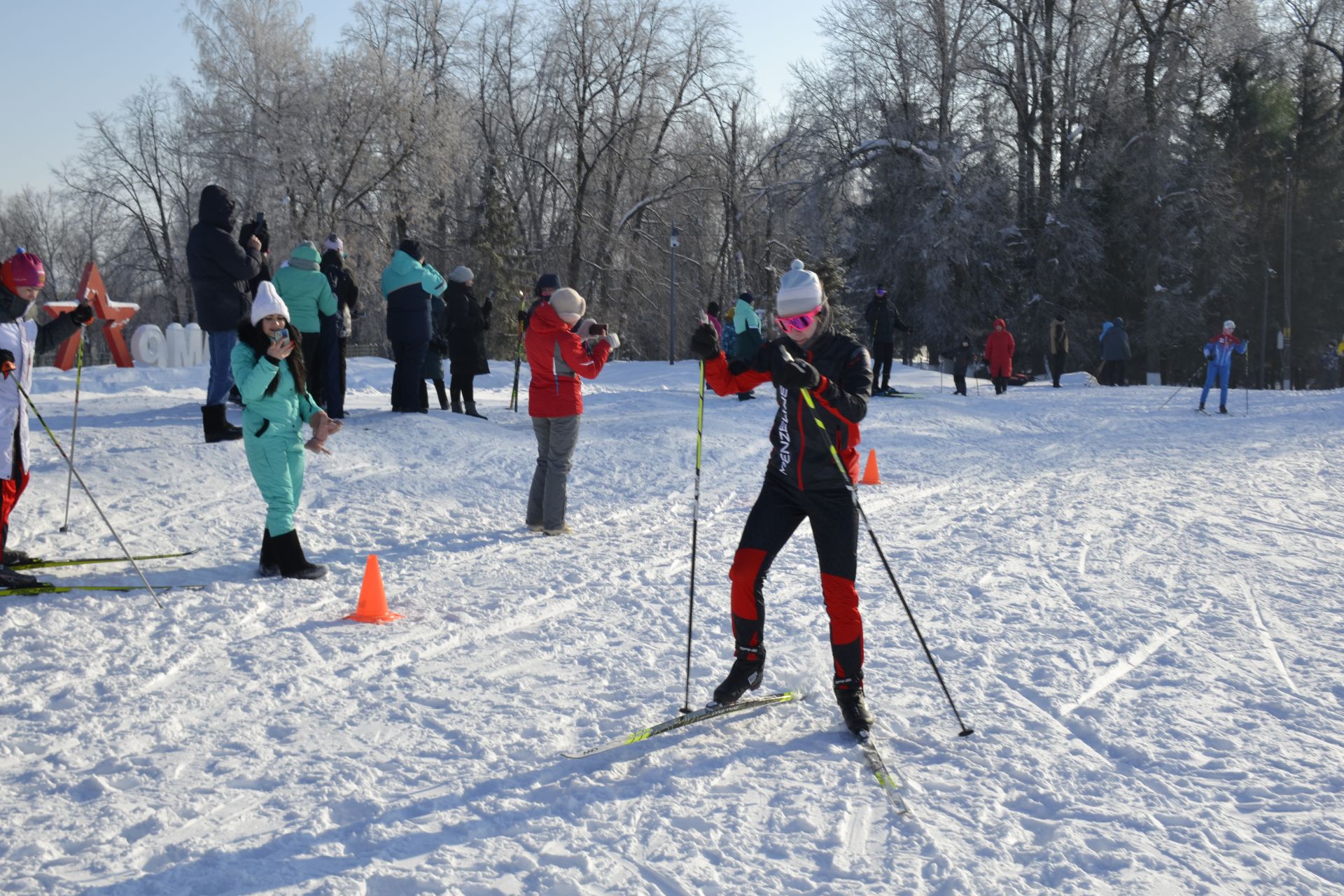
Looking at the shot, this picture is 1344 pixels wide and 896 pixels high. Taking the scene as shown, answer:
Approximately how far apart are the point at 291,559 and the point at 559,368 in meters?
2.31

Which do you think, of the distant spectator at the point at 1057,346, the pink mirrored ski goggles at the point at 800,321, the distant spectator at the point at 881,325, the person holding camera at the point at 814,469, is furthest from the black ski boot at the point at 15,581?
the distant spectator at the point at 1057,346

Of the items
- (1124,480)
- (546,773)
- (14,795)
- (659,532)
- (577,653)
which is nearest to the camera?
(14,795)

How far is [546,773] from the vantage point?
12.6 ft

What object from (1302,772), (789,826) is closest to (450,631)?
(789,826)

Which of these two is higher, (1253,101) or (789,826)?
(1253,101)

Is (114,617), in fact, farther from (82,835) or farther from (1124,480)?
(1124,480)

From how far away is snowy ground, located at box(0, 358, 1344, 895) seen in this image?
324 centimetres

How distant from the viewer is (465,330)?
13.0 meters

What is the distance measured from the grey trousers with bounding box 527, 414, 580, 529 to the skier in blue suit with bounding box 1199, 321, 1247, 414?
13850mm

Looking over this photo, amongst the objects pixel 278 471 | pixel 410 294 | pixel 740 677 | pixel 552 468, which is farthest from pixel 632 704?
pixel 410 294

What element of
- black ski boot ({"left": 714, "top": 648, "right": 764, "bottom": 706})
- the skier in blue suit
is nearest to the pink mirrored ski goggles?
black ski boot ({"left": 714, "top": 648, "right": 764, "bottom": 706})

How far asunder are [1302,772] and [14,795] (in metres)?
4.62

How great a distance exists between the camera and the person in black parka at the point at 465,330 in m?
12.9

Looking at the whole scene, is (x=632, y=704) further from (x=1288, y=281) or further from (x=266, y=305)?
(x=1288, y=281)
